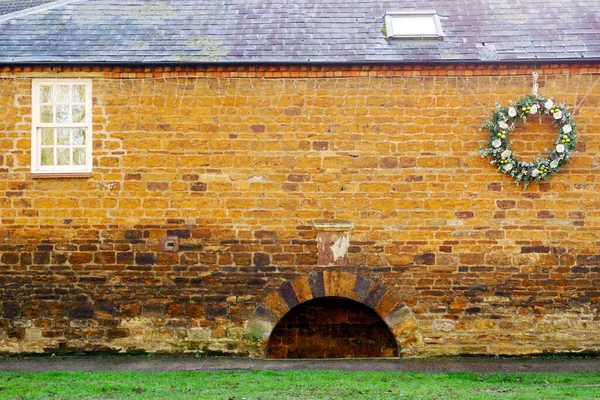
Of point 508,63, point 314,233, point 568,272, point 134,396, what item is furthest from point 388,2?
point 134,396

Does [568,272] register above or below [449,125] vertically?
below

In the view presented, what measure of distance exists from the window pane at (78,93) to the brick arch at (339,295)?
4291mm

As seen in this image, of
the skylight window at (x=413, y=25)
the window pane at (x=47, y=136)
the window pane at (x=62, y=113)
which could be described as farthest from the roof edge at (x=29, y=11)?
the skylight window at (x=413, y=25)

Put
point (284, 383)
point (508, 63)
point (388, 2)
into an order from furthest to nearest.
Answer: point (388, 2)
point (508, 63)
point (284, 383)

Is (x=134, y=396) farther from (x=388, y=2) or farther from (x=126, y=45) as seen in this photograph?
(x=388, y=2)

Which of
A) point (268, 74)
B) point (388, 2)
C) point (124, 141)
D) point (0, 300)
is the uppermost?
point (388, 2)

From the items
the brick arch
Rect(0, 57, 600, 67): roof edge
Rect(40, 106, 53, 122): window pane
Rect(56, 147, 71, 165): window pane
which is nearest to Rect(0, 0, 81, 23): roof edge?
Rect(0, 57, 600, 67): roof edge

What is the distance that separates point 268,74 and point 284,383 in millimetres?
4817

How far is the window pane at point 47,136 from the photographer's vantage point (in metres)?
11.5

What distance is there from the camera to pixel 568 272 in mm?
11344

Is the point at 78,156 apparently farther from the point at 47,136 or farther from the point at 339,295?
the point at 339,295

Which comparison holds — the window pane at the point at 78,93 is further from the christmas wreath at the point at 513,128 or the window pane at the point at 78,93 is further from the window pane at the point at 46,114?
the christmas wreath at the point at 513,128

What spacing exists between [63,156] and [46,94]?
1.01 m

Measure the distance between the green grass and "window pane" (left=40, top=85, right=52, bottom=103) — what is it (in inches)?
166
